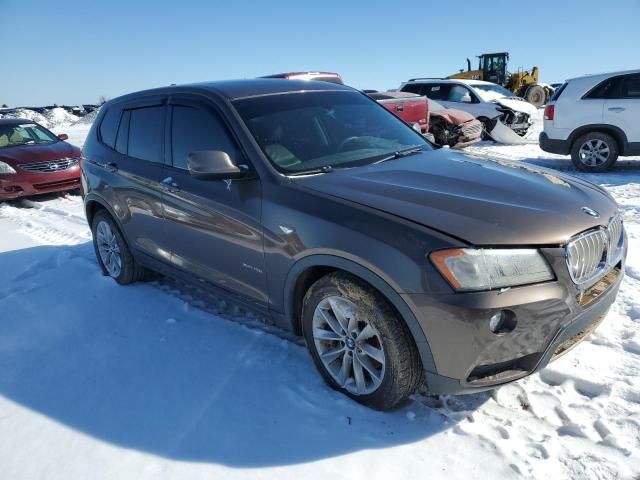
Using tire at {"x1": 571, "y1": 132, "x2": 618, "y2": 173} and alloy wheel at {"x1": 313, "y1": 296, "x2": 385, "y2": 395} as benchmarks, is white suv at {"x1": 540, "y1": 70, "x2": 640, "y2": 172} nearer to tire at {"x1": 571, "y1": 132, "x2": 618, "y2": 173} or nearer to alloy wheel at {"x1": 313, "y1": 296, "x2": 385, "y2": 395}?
tire at {"x1": 571, "y1": 132, "x2": 618, "y2": 173}

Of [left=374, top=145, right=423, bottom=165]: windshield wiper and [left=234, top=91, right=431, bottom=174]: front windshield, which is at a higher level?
[left=234, top=91, right=431, bottom=174]: front windshield

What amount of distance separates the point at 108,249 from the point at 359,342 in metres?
3.13

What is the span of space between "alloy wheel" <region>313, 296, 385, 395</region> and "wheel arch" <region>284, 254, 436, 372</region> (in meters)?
0.18

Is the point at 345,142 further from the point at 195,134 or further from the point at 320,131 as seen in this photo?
the point at 195,134

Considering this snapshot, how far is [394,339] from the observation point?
92.1 inches

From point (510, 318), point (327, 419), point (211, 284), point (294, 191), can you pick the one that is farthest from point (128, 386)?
point (510, 318)

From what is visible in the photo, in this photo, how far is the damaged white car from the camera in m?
12.5

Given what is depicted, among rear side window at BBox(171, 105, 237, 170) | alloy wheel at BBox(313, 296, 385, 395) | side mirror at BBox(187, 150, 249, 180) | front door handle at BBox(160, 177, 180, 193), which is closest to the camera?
alloy wheel at BBox(313, 296, 385, 395)

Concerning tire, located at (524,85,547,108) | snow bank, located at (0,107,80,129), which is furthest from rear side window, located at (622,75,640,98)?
snow bank, located at (0,107,80,129)

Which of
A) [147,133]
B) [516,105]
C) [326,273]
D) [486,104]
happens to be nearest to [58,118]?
[486,104]

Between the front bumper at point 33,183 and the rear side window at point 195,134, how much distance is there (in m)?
6.10

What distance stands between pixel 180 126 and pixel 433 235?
7.36ft

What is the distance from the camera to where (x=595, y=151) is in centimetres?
848

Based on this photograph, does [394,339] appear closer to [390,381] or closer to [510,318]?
[390,381]
